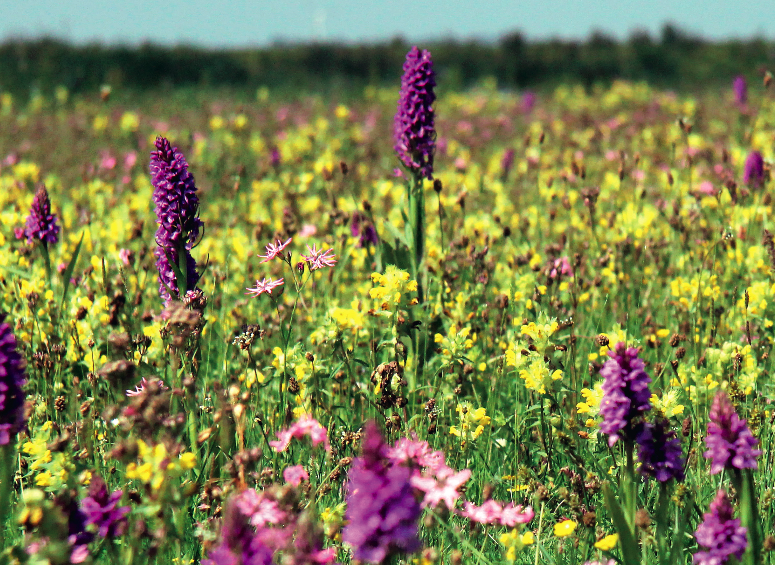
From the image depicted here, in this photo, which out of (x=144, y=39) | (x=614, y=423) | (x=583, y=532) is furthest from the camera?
(x=144, y=39)

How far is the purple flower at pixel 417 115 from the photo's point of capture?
10.9ft

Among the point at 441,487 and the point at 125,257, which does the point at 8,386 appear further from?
the point at 125,257

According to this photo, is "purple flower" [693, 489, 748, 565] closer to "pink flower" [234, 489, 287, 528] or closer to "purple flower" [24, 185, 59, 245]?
"pink flower" [234, 489, 287, 528]

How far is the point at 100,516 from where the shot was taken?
1607mm

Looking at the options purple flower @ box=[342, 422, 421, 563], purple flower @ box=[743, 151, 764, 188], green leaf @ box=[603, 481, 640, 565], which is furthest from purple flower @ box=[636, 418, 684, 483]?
purple flower @ box=[743, 151, 764, 188]

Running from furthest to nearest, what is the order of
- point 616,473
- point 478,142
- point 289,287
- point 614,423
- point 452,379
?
point 478,142
point 289,287
point 452,379
point 616,473
point 614,423

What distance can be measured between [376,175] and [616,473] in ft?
19.5

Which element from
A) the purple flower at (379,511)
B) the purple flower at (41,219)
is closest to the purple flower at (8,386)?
the purple flower at (379,511)

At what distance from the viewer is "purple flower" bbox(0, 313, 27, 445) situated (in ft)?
5.22

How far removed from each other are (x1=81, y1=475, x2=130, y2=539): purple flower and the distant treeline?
1914cm

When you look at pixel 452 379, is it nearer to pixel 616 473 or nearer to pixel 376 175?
pixel 616 473

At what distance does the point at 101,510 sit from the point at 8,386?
1.03 feet

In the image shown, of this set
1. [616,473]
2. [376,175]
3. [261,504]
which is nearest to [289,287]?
[616,473]

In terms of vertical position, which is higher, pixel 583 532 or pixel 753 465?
pixel 753 465
